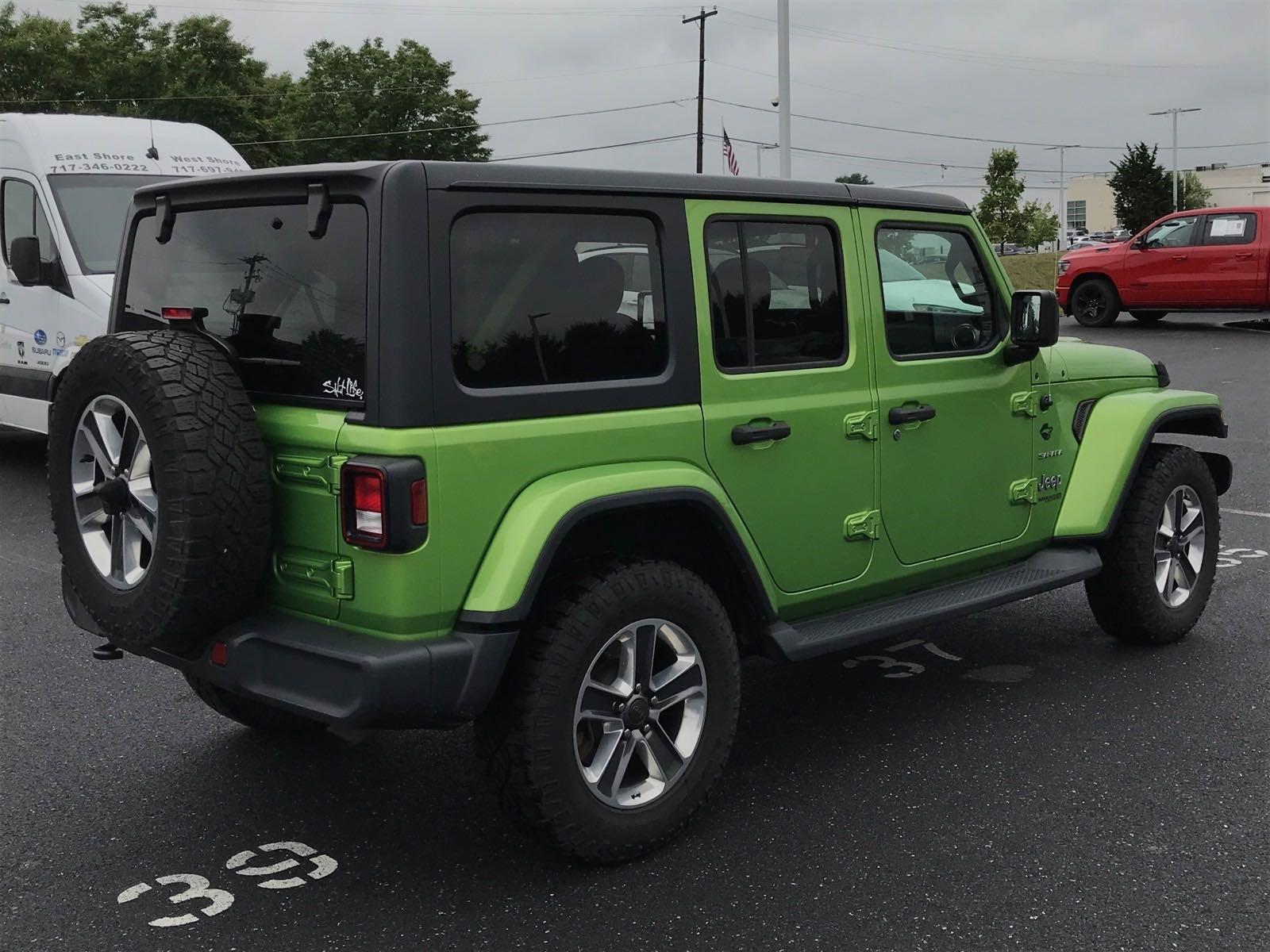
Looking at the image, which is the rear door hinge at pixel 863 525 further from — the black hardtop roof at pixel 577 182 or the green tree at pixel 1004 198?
the green tree at pixel 1004 198

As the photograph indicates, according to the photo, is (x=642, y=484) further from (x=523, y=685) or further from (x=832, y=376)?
(x=832, y=376)

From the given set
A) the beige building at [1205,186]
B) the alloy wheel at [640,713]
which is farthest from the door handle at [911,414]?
the beige building at [1205,186]

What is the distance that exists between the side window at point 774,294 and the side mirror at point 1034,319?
85 cm

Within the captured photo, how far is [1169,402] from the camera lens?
523 centimetres

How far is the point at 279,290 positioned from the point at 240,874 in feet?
5.20

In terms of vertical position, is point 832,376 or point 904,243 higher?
point 904,243

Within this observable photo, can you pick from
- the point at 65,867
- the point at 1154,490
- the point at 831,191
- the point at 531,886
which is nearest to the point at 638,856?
the point at 531,886

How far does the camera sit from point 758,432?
383 centimetres

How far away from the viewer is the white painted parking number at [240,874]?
327cm

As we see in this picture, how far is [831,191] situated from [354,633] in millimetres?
2130

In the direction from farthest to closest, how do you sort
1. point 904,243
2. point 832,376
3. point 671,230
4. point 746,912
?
point 904,243 → point 832,376 → point 671,230 → point 746,912

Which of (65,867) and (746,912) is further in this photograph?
(65,867)

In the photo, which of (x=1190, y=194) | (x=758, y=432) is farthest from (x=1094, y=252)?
(x=1190, y=194)

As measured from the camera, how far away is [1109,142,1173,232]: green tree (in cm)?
4791
